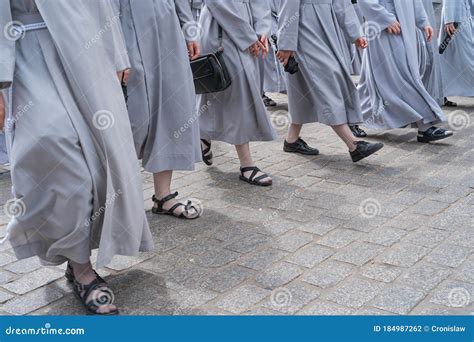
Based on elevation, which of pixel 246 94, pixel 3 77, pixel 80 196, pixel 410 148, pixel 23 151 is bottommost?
pixel 410 148

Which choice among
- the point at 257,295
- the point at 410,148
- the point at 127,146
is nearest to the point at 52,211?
the point at 127,146

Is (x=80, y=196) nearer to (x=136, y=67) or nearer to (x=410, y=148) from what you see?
(x=136, y=67)

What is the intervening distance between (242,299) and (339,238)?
3.28 feet

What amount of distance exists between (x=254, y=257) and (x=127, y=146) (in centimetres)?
105

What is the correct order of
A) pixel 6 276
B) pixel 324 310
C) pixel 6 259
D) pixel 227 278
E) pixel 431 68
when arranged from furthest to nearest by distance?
pixel 431 68, pixel 6 259, pixel 6 276, pixel 227 278, pixel 324 310

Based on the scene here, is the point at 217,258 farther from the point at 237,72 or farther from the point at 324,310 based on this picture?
the point at 237,72

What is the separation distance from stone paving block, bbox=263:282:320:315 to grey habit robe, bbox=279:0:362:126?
8.19 ft

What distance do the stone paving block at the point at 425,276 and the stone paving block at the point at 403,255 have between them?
0.08m

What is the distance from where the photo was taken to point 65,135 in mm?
2895

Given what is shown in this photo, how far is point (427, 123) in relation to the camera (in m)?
6.40

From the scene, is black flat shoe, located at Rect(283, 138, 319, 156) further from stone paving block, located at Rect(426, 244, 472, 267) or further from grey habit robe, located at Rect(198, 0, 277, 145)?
stone paving block, located at Rect(426, 244, 472, 267)

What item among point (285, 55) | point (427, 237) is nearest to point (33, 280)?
point (427, 237)

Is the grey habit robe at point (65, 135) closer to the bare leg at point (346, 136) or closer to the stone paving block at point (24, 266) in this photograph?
the stone paving block at point (24, 266)

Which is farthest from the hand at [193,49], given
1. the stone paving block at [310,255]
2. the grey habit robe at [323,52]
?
the stone paving block at [310,255]
